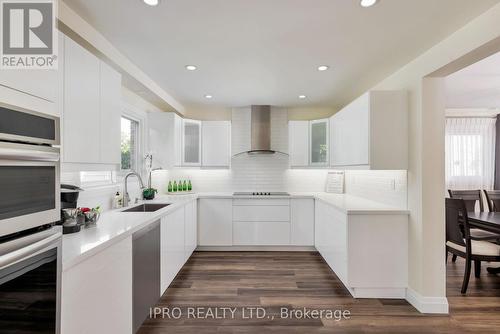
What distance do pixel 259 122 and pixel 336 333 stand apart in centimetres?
324

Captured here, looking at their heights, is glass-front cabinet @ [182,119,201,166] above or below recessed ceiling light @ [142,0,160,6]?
below

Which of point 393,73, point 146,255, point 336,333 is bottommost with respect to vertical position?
point 336,333

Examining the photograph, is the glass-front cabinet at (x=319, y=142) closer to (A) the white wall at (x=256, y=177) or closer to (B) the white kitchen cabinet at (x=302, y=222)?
(A) the white wall at (x=256, y=177)

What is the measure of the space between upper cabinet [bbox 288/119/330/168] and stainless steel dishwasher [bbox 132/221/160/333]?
106 inches

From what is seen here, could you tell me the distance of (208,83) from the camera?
3.34 metres

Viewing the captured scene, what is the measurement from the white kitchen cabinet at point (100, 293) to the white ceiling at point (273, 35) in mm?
1614

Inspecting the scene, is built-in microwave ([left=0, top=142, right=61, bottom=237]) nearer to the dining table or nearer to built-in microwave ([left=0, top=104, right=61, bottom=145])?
built-in microwave ([left=0, top=104, right=61, bottom=145])

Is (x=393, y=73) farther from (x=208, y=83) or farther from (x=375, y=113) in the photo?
(x=208, y=83)

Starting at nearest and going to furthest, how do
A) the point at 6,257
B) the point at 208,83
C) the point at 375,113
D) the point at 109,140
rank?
the point at 6,257 < the point at 109,140 < the point at 375,113 < the point at 208,83

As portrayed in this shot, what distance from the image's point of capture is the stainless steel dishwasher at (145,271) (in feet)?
6.50

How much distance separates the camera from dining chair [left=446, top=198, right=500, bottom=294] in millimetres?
2740

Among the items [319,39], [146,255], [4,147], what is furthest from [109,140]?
[319,39]

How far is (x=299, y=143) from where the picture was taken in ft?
14.6

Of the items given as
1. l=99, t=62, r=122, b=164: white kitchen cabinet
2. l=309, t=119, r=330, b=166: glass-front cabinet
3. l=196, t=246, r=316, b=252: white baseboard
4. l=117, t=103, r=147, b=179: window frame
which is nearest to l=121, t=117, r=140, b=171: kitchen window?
l=117, t=103, r=147, b=179: window frame
